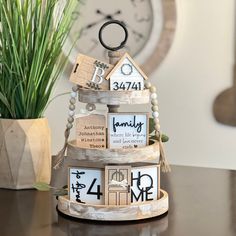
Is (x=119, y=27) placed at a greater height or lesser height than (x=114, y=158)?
greater

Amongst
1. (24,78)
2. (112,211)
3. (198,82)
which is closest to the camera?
(112,211)

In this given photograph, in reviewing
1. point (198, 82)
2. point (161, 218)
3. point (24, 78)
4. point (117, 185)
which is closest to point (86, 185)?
point (117, 185)

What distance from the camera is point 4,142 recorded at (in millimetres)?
1346

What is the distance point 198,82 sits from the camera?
2.23 m

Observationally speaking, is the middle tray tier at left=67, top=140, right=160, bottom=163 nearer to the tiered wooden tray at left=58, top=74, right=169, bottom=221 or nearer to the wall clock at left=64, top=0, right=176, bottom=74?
the tiered wooden tray at left=58, top=74, right=169, bottom=221

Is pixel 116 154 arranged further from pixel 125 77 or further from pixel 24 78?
pixel 24 78

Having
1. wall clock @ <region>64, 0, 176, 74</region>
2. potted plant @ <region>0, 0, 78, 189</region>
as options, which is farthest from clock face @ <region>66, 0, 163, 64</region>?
potted plant @ <region>0, 0, 78, 189</region>

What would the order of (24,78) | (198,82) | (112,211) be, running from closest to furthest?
1. (112,211)
2. (24,78)
3. (198,82)

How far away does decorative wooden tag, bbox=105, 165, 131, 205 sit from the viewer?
1090 mm

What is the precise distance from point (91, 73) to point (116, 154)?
0.17 meters

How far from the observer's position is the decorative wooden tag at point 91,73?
112 centimetres

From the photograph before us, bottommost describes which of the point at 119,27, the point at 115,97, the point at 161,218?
the point at 161,218

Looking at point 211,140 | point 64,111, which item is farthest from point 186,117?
point 64,111

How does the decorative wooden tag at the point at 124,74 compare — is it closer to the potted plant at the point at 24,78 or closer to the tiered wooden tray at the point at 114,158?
the tiered wooden tray at the point at 114,158
